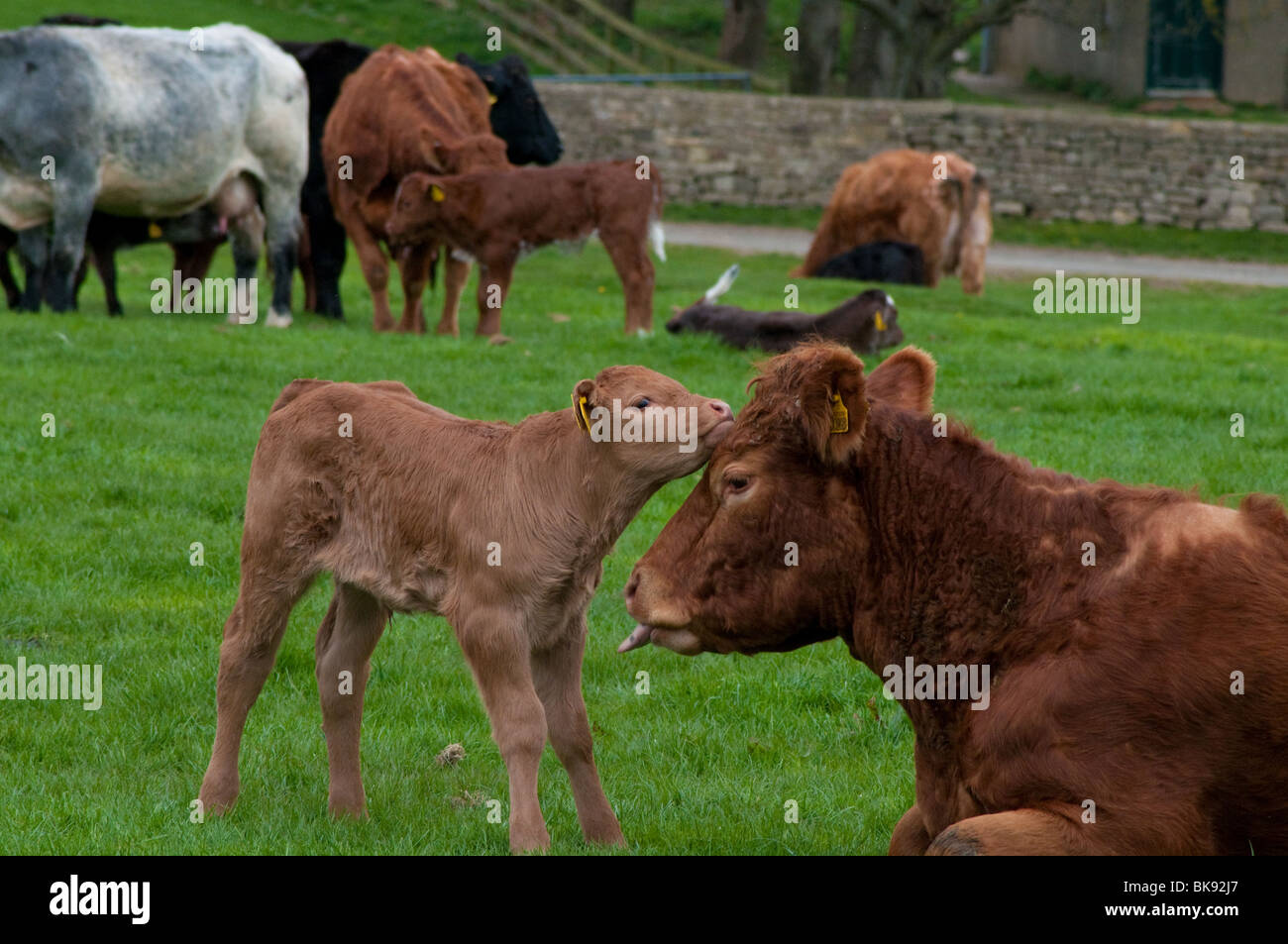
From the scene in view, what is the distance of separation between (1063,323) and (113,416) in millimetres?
10516

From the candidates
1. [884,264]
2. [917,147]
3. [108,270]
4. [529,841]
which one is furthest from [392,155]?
[917,147]

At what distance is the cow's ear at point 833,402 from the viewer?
442cm

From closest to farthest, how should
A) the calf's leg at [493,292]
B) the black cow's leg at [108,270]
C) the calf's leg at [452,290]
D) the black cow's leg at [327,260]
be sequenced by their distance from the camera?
the calf's leg at [493,292]
the calf's leg at [452,290]
the black cow's leg at [108,270]
the black cow's leg at [327,260]

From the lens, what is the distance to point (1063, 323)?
1756cm

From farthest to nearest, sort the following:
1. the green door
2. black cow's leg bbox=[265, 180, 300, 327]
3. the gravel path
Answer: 1. the green door
2. the gravel path
3. black cow's leg bbox=[265, 180, 300, 327]

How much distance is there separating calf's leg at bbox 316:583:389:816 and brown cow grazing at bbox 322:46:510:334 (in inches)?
373

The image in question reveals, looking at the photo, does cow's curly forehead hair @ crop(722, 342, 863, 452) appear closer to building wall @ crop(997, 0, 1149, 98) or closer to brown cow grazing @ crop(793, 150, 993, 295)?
brown cow grazing @ crop(793, 150, 993, 295)

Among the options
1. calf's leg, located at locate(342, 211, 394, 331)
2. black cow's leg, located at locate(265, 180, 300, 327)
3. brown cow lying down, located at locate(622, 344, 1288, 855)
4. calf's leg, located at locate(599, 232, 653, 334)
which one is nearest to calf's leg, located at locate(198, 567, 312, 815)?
brown cow lying down, located at locate(622, 344, 1288, 855)

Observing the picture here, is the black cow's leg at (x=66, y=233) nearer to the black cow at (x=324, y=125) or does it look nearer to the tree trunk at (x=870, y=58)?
the black cow at (x=324, y=125)

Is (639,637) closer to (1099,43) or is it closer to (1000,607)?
(1000,607)

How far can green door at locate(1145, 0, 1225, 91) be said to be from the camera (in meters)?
42.6

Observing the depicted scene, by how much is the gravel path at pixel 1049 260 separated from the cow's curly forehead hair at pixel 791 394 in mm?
21682

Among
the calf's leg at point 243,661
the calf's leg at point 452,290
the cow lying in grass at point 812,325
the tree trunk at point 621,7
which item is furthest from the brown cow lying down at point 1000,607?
the tree trunk at point 621,7
